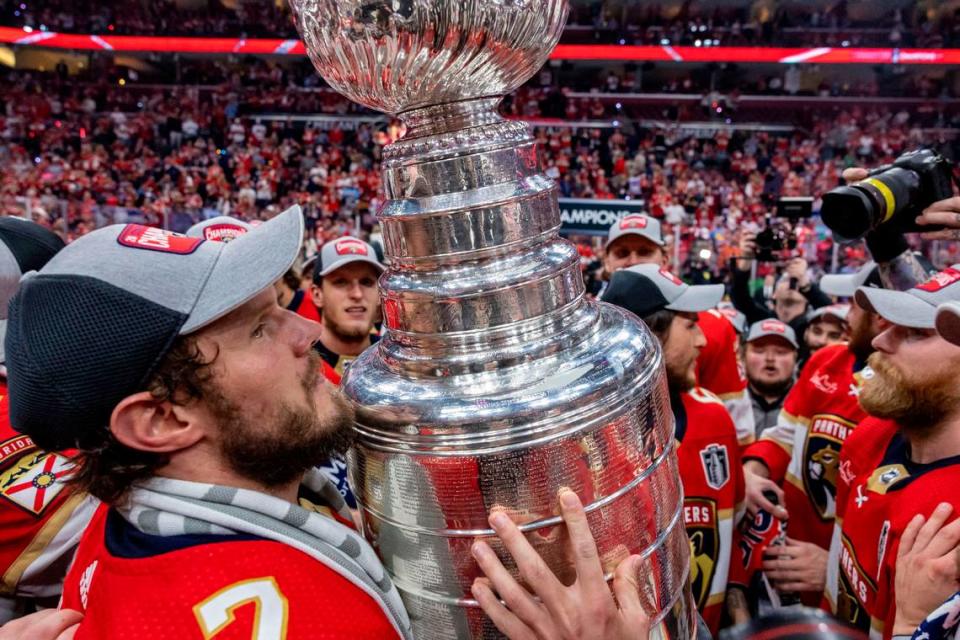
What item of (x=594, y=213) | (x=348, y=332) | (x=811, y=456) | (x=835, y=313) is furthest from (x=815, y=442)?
(x=594, y=213)

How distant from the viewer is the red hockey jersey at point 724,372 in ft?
10.2

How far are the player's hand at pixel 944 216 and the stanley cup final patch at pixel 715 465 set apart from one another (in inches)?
31.6

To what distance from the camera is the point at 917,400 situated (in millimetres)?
1657

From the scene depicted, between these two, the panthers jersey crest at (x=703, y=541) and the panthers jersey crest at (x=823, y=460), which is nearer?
the panthers jersey crest at (x=703, y=541)

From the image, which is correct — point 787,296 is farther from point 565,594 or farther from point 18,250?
point 565,594

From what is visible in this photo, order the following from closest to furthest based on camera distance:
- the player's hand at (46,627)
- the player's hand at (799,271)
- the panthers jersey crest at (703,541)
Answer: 1. the player's hand at (46,627)
2. the panthers jersey crest at (703,541)
3. the player's hand at (799,271)

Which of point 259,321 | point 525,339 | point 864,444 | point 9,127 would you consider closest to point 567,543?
point 525,339

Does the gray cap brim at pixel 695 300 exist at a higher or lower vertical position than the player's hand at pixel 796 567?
higher

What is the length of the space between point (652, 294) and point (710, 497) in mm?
638

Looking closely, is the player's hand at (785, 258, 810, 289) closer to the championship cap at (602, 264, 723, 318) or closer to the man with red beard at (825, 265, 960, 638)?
the championship cap at (602, 264, 723, 318)

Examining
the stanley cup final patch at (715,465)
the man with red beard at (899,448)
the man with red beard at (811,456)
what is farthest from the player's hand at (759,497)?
the man with red beard at (899,448)

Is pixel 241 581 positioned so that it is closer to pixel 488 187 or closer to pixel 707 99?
pixel 488 187

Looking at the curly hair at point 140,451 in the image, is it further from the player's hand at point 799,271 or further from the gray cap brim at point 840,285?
the player's hand at point 799,271

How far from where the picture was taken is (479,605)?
0.85m
